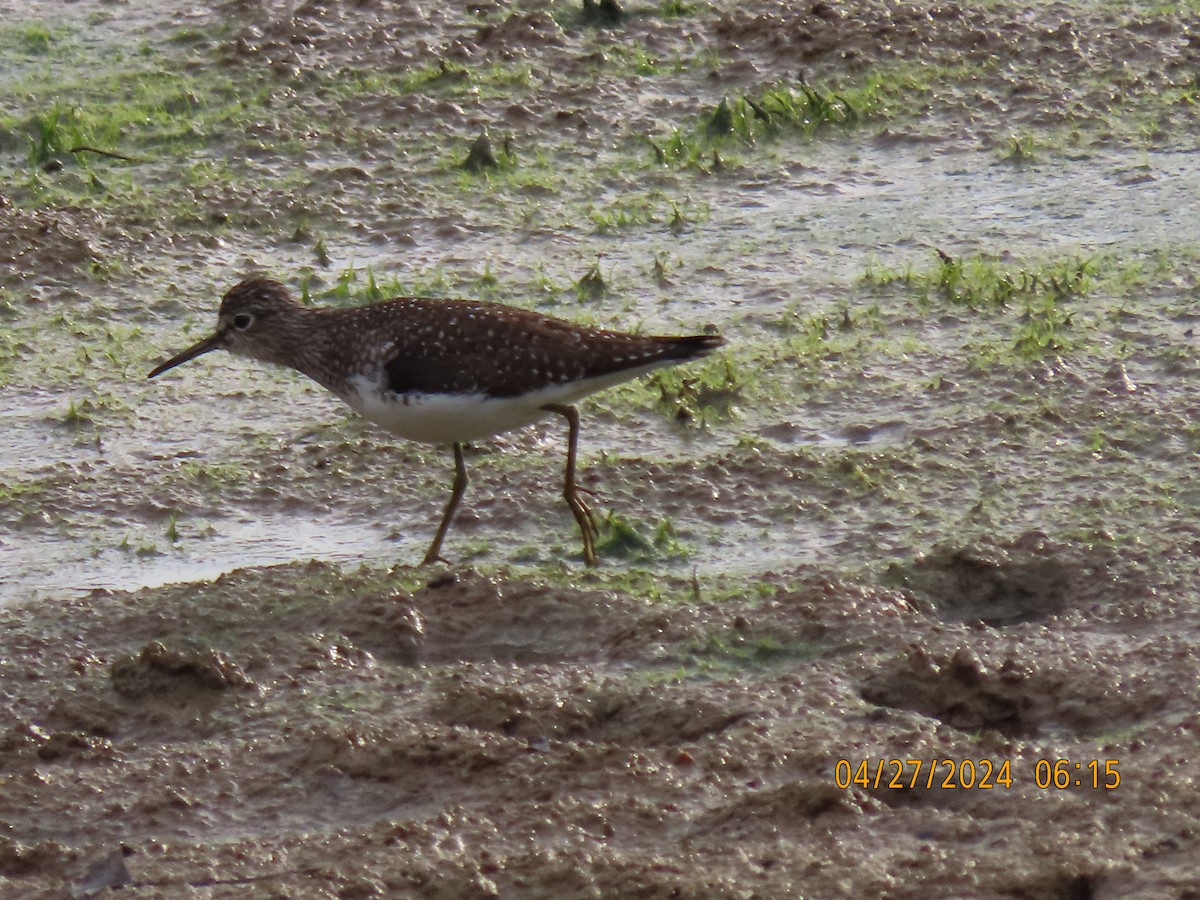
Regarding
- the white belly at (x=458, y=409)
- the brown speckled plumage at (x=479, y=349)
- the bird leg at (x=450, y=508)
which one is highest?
the brown speckled plumage at (x=479, y=349)

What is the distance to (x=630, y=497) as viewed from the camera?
7590 millimetres

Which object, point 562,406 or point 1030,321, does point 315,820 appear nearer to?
point 562,406

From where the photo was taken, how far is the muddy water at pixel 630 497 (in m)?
5.34

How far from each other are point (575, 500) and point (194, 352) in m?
2.06

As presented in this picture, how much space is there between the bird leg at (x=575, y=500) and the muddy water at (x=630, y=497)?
16 cm

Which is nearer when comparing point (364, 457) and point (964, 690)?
point (964, 690)

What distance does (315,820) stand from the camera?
556cm

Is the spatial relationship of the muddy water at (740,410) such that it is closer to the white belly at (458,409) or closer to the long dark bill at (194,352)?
the long dark bill at (194,352)

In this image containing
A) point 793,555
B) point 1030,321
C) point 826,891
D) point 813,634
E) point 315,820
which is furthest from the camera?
point 1030,321

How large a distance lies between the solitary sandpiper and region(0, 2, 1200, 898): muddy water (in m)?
0.49

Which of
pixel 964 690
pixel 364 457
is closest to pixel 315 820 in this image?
pixel 964 690

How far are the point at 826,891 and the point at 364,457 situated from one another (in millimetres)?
3687
